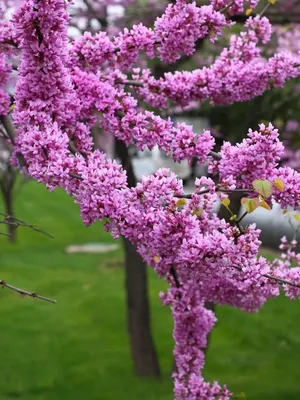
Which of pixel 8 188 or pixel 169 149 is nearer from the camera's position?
pixel 169 149

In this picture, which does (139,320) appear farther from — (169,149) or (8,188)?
(8,188)

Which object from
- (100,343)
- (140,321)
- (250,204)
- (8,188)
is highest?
(8,188)

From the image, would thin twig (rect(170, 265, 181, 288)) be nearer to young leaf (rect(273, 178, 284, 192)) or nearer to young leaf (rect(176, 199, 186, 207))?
young leaf (rect(176, 199, 186, 207))

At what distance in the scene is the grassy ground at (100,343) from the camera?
31.0 ft

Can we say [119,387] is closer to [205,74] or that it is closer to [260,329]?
[260,329]

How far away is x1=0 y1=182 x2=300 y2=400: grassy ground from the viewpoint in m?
9.46

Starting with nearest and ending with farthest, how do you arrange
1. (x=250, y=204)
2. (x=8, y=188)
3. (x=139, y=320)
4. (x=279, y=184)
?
(x=250, y=204), (x=279, y=184), (x=139, y=320), (x=8, y=188)

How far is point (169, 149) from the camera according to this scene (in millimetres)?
3709

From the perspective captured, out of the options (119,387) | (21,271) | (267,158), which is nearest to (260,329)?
(119,387)

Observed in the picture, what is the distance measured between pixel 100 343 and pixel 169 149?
8470 millimetres

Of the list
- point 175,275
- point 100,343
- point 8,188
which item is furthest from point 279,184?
point 8,188

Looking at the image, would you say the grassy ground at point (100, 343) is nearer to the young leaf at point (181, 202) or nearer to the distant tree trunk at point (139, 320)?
the distant tree trunk at point (139, 320)

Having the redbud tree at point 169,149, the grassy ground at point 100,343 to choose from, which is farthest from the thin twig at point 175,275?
the grassy ground at point 100,343

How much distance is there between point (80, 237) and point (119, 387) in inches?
534
